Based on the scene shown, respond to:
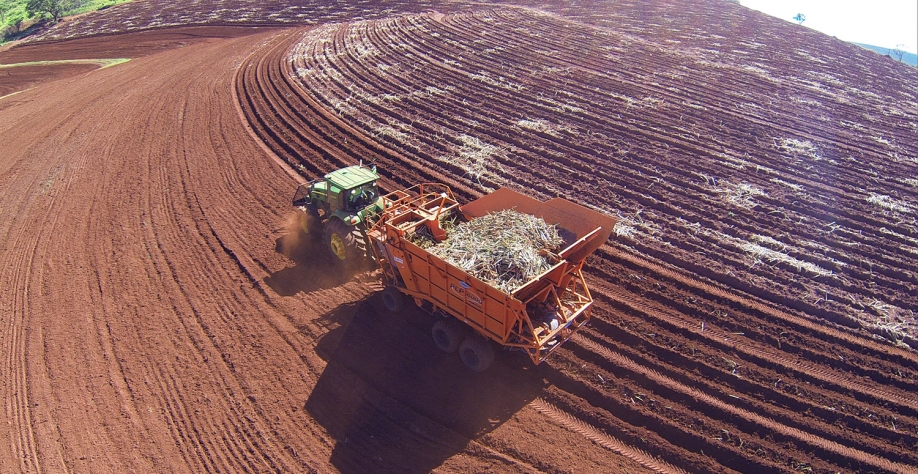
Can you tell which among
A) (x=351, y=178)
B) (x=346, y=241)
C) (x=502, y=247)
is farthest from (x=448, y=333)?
(x=351, y=178)

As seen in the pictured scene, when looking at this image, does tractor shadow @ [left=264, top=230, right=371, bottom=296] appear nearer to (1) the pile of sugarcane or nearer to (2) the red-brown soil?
(2) the red-brown soil

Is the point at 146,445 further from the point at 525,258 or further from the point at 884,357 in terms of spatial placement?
the point at 884,357

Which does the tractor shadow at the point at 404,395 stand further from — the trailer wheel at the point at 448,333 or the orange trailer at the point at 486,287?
the orange trailer at the point at 486,287

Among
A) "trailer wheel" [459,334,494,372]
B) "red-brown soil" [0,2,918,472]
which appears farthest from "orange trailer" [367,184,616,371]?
"red-brown soil" [0,2,918,472]

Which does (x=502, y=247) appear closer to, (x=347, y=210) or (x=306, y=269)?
(x=347, y=210)

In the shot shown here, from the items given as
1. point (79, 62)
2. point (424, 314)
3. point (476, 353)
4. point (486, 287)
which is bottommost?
point (424, 314)

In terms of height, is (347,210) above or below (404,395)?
above

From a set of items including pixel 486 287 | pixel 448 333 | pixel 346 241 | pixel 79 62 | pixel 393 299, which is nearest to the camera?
pixel 486 287
